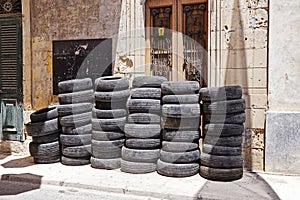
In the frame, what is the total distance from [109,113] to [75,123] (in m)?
0.77

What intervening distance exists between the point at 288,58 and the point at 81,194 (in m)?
4.07

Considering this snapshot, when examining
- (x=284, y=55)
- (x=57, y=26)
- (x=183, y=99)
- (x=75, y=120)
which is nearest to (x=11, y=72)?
→ (x=57, y=26)

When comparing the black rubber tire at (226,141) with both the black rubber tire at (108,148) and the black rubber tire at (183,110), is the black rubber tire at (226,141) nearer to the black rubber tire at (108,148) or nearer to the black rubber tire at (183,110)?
the black rubber tire at (183,110)

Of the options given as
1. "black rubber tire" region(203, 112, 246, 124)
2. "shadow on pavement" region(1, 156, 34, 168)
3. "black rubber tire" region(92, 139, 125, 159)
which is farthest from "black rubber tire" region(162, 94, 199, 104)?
"shadow on pavement" region(1, 156, 34, 168)

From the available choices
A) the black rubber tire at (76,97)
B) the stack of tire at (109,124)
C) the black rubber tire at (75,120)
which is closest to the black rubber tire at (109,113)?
the stack of tire at (109,124)

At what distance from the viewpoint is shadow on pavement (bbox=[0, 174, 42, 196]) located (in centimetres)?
590

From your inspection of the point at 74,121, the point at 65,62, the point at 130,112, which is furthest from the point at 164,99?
the point at 65,62

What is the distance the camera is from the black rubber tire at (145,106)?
6395 millimetres

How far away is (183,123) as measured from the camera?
20.2 ft

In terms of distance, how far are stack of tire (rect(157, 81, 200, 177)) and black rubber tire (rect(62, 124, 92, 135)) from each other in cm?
166

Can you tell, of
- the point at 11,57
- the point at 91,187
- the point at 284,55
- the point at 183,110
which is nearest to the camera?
the point at 91,187

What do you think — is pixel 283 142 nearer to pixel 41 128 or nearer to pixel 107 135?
pixel 107 135

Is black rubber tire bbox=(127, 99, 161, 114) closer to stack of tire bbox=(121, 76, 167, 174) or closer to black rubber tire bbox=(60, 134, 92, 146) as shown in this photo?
stack of tire bbox=(121, 76, 167, 174)

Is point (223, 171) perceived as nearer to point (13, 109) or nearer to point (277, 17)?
point (277, 17)
